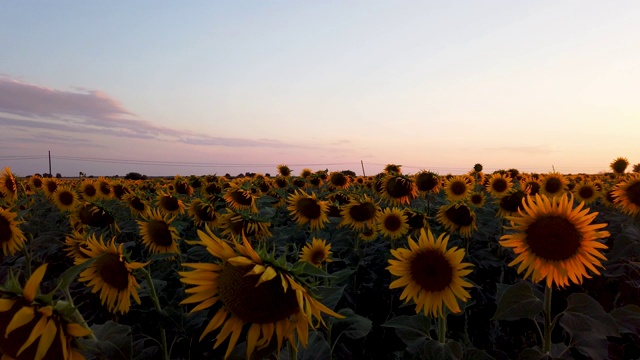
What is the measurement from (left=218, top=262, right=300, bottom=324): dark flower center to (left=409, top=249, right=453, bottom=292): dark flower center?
1.74m

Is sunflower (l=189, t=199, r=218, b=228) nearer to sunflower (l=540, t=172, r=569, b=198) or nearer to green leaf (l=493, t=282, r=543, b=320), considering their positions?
green leaf (l=493, t=282, r=543, b=320)

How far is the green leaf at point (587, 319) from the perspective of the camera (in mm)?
2590

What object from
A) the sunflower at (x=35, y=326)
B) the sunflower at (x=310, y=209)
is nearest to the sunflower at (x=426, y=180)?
the sunflower at (x=310, y=209)

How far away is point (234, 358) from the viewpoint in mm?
2330

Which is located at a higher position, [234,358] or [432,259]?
[432,259]

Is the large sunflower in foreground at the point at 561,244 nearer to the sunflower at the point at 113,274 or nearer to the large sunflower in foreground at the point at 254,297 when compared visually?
the large sunflower in foreground at the point at 254,297

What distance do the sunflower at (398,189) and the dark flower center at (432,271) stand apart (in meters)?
5.02

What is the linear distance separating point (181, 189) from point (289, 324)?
9.11 metres

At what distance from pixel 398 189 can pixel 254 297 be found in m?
6.87

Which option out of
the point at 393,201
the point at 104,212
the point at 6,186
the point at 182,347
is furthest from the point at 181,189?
the point at 182,347

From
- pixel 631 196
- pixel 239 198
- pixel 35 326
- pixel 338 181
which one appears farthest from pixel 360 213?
pixel 35 326

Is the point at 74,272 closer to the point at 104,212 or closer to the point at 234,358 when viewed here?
the point at 234,358

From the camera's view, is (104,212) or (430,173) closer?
(104,212)

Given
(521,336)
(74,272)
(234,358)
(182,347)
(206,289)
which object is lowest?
(521,336)
